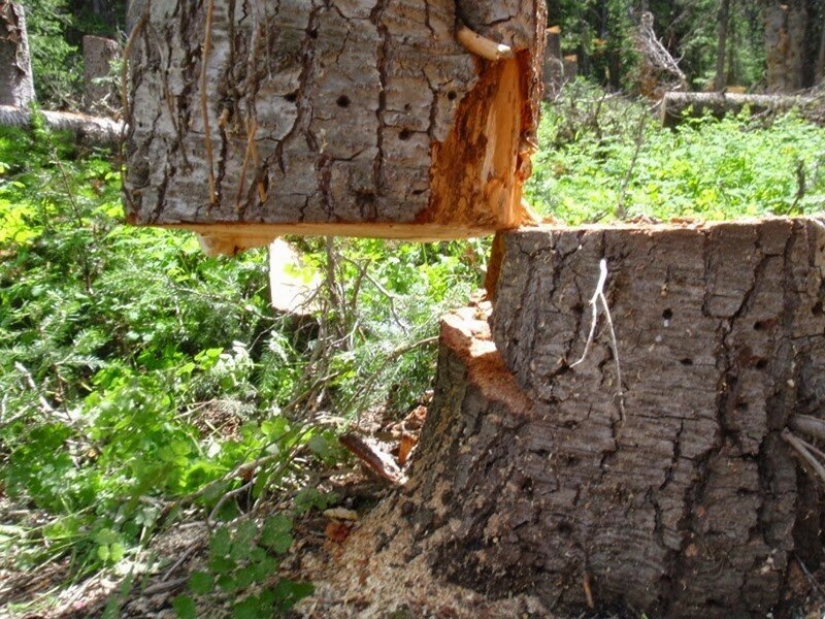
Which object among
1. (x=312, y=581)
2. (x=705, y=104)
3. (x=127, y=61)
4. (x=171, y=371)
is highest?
(x=705, y=104)

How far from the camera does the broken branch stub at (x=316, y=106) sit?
1754mm

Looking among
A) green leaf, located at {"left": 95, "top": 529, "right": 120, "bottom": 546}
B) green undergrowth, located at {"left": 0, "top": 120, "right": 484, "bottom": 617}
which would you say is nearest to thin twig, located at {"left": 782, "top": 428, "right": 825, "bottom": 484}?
green undergrowth, located at {"left": 0, "top": 120, "right": 484, "bottom": 617}

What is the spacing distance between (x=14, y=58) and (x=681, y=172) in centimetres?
652

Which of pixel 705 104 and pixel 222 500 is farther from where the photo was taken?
pixel 705 104

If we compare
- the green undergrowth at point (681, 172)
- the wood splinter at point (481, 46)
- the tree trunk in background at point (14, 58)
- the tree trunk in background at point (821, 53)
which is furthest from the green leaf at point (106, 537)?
the tree trunk in background at point (821, 53)

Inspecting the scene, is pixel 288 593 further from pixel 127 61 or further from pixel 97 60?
pixel 97 60

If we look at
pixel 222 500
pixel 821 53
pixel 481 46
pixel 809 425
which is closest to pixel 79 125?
pixel 222 500

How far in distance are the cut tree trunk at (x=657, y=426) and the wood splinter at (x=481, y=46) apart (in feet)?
1.44

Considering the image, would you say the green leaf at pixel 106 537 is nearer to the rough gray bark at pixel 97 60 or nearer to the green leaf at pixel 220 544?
the green leaf at pixel 220 544

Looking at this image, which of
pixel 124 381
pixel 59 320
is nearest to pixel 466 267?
pixel 124 381

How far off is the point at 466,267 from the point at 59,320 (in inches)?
73.9

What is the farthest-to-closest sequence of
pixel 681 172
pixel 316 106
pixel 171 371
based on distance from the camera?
pixel 681 172 < pixel 171 371 < pixel 316 106

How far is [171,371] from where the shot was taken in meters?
3.17

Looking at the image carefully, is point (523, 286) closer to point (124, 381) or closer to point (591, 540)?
point (591, 540)
